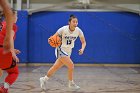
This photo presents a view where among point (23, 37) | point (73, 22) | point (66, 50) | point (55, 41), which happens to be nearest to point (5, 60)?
point (55, 41)

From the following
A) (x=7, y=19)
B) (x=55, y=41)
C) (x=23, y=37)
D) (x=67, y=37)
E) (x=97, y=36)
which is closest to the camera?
(x=7, y=19)

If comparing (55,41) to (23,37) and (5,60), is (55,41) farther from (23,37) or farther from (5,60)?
(23,37)

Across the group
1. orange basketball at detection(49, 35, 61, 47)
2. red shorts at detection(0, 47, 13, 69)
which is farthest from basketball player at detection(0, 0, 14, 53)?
orange basketball at detection(49, 35, 61, 47)

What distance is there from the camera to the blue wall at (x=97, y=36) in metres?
15.5

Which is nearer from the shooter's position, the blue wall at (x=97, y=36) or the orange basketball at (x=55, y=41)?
the orange basketball at (x=55, y=41)

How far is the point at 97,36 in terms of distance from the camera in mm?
15531

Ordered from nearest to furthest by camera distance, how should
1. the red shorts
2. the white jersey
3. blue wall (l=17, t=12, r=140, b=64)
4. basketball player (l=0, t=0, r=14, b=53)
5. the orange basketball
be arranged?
basketball player (l=0, t=0, r=14, b=53)
the red shorts
the orange basketball
the white jersey
blue wall (l=17, t=12, r=140, b=64)

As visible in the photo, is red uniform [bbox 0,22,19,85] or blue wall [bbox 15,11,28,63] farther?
blue wall [bbox 15,11,28,63]

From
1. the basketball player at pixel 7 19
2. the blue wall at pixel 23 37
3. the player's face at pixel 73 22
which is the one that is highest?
the basketball player at pixel 7 19

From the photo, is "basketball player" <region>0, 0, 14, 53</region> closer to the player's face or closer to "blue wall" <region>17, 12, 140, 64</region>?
the player's face

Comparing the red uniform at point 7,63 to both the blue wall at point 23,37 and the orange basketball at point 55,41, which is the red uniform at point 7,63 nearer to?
the orange basketball at point 55,41

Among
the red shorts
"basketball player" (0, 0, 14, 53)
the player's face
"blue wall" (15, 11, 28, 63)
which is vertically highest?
"basketball player" (0, 0, 14, 53)

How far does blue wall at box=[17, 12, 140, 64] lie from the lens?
1552 centimetres

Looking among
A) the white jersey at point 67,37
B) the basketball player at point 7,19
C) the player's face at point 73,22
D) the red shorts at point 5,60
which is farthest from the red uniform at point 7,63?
the basketball player at point 7,19
